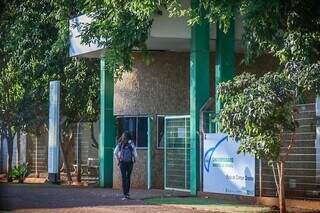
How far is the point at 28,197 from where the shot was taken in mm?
17938

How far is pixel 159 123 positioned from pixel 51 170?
397 cm

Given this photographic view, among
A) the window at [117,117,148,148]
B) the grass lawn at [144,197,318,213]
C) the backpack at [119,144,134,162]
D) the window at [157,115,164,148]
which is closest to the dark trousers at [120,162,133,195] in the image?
the backpack at [119,144,134,162]

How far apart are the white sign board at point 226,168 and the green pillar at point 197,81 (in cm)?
61

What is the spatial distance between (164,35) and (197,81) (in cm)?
207

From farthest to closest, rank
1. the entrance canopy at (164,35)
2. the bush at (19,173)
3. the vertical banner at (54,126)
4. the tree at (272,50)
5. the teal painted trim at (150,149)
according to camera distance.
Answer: the bush at (19,173) < the teal painted trim at (150,149) < the vertical banner at (54,126) < the entrance canopy at (164,35) < the tree at (272,50)

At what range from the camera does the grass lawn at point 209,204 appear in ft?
48.7

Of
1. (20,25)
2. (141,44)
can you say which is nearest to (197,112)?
(141,44)

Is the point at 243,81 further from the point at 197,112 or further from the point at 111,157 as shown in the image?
the point at 111,157

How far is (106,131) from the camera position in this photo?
23.2m

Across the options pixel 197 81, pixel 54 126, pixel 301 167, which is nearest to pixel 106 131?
pixel 54 126

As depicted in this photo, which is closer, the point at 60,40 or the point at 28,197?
the point at 28,197

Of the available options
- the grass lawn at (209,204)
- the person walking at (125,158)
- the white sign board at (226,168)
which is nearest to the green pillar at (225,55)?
the white sign board at (226,168)

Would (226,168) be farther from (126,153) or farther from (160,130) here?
(160,130)

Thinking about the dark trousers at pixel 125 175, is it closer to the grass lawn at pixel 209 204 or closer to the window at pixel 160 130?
the grass lawn at pixel 209 204
